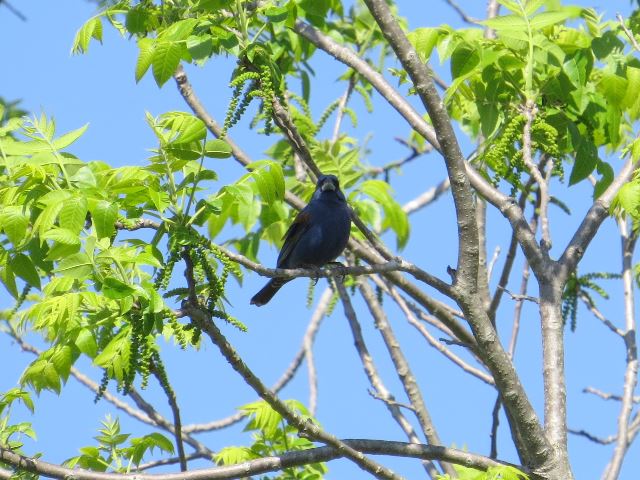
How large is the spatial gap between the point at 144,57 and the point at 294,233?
94.6 inches

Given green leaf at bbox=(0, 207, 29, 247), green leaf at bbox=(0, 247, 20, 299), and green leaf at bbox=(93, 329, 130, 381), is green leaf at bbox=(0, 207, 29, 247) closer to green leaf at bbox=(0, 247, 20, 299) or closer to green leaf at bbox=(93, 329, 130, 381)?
green leaf at bbox=(0, 247, 20, 299)

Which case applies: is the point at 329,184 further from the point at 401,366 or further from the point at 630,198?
the point at 630,198

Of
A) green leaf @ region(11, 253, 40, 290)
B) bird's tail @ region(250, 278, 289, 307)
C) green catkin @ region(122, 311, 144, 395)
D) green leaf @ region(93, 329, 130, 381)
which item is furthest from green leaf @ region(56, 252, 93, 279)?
bird's tail @ region(250, 278, 289, 307)

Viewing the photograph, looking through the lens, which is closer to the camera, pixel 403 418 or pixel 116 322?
pixel 116 322

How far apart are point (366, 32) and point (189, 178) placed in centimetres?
467

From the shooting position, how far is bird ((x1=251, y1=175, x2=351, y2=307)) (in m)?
7.14

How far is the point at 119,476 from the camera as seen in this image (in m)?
4.41

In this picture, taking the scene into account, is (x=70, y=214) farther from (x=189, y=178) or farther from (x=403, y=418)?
(x=403, y=418)

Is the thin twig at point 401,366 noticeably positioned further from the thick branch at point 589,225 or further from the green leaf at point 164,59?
the green leaf at point 164,59

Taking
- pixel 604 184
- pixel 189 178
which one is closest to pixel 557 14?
pixel 604 184

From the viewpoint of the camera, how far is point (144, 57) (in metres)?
5.48

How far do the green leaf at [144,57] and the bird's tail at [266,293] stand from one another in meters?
2.29

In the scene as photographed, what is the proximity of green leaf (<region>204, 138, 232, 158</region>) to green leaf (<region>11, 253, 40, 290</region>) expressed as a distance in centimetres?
111

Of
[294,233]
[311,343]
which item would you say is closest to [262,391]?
[294,233]
